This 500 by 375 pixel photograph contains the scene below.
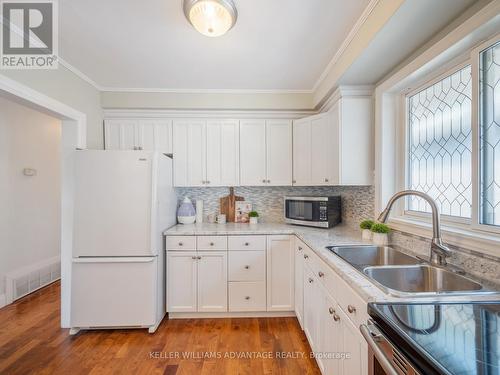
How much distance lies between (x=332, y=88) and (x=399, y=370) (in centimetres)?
213

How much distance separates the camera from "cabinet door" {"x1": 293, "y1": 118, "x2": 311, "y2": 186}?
2.54 meters

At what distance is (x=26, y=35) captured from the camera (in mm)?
1680

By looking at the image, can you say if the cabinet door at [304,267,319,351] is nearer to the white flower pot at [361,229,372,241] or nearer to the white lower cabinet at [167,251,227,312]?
the white flower pot at [361,229,372,241]

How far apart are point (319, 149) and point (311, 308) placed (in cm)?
153

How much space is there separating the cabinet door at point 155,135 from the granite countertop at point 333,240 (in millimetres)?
954

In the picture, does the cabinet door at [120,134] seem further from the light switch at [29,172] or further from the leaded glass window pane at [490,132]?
the leaded glass window pane at [490,132]

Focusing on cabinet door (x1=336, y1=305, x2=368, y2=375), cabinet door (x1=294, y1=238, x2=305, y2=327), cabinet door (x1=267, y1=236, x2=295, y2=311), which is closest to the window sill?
cabinet door (x1=336, y1=305, x2=368, y2=375)

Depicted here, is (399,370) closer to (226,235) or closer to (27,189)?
(226,235)

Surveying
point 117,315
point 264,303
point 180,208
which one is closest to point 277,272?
point 264,303

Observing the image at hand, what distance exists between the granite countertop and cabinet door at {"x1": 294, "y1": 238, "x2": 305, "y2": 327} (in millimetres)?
117

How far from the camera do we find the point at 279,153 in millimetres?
2717

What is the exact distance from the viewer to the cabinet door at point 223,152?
2684 mm

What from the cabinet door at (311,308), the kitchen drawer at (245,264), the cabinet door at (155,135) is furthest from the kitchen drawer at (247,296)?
the cabinet door at (155,135)

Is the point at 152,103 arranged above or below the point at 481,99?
above
